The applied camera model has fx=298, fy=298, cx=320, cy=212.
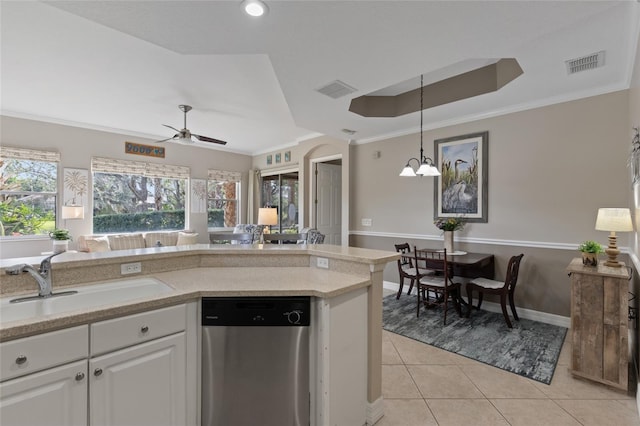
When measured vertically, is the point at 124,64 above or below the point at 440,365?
above

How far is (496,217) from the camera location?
3.93m

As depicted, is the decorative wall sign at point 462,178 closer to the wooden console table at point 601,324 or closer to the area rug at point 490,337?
the area rug at point 490,337

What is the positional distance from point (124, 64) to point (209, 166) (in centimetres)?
407

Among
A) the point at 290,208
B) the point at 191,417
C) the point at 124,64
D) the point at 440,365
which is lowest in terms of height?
the point at 440,365

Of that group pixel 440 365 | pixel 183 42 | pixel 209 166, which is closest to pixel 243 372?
pixel 440 365

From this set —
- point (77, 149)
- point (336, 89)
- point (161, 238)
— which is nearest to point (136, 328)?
point (336, 89)

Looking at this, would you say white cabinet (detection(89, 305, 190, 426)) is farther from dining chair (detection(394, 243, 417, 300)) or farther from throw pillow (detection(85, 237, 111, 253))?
throw pillow (detection(85, 237, 111, 253))

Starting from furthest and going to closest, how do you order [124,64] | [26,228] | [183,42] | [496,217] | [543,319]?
[26,228], [496,217], [543,319], [124,64], [183,42]

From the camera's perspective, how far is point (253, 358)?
1.61 metres

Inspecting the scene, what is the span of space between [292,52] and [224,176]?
17.9ft

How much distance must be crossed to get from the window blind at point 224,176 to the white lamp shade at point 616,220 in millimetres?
6832

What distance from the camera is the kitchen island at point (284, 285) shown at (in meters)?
1.55

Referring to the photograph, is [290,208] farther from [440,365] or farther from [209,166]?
[440,365]

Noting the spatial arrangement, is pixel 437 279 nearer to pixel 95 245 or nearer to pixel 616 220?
pixel 616 220
